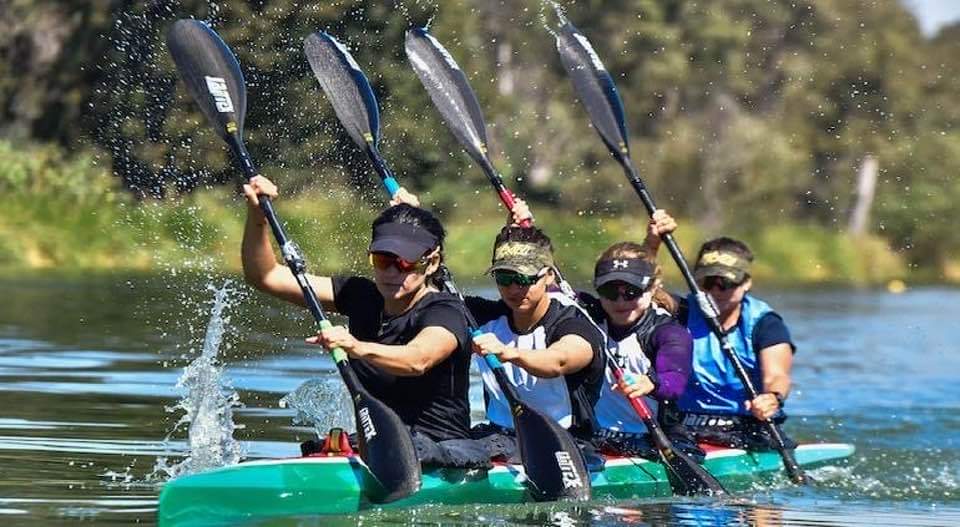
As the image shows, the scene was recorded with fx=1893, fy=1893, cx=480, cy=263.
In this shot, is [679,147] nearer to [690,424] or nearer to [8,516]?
[690,424]

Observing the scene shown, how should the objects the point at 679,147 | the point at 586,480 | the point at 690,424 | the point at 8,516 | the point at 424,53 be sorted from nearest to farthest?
the point at 8,516, the point at 586,480, the point at 690,424, the point at 424,53, the point at 679,147

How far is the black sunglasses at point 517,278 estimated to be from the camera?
8812 mm

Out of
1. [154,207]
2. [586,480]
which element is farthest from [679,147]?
[586,480]

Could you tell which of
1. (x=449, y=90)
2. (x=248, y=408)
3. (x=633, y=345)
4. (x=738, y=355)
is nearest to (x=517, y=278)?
(x=633, y=345)

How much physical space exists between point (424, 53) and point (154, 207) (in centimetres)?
1127

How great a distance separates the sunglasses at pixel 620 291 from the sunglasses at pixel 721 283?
1212mm

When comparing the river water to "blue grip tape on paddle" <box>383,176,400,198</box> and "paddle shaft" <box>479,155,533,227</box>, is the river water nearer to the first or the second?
"blue grip tape on paddle" <box>383,176,400,198</box>

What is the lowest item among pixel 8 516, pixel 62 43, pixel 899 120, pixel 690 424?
pixel 8 516

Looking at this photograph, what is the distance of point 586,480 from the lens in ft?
29.4

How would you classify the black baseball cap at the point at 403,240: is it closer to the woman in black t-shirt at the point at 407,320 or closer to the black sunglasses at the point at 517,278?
the woman in black t-shirt at the point at 407,320

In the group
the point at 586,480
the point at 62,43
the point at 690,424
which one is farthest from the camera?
the point at 62,43

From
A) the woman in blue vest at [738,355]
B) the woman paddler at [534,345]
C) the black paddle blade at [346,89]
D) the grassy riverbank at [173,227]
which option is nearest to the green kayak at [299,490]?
the woman paddler at [534,345]

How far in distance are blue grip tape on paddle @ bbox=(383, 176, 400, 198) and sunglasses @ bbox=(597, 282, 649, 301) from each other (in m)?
1.22

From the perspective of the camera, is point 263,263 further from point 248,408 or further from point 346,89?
point 248,408
